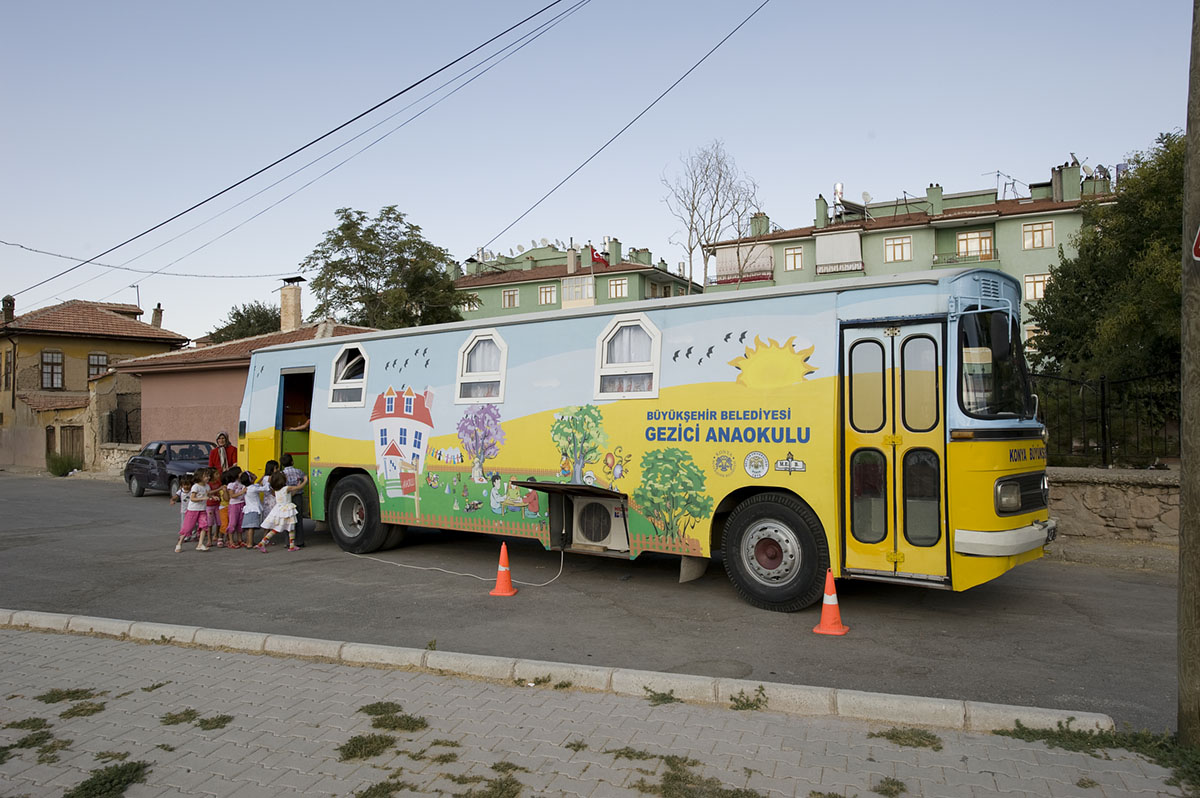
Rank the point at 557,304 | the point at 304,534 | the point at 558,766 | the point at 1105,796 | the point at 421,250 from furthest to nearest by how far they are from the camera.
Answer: the point at 557,304 → the point at 421,250 → the point at 304,534 → the point at 558,766 → the point at 1105,796

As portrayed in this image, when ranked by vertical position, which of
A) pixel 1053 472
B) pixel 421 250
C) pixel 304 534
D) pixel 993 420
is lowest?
pixel 304 534

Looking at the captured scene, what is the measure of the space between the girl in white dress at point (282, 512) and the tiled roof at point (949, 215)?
108ft

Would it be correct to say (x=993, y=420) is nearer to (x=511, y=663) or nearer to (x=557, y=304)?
(x=511, y=663)

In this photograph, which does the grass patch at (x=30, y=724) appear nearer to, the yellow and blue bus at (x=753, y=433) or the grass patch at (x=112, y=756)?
the grass patch at (x=112, y=756)

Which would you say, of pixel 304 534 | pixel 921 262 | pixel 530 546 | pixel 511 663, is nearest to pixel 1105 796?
pixel 511 663

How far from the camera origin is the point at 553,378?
963cm

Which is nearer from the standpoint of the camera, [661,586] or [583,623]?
[583,623]

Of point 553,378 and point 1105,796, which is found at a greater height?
point 553,378

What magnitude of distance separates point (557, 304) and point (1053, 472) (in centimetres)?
5065

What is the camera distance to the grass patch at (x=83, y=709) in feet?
17.0

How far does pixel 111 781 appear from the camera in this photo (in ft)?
13.7

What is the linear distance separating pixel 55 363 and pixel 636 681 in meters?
50.9

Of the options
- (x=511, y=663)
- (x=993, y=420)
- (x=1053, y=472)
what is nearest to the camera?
(x=511, y=663)

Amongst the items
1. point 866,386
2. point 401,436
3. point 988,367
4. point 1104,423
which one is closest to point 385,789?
point 866,386
